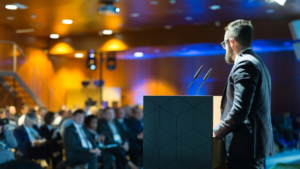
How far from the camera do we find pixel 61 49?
1166 cm

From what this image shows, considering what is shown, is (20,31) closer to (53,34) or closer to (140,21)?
(53,34)

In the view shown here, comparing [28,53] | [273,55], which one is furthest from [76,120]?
[273,55]

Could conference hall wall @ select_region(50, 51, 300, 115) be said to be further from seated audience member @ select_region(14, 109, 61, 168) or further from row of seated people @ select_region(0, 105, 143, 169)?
seated audience member @ select_region(14, 109, 61, 168)

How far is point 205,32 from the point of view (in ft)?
31.0

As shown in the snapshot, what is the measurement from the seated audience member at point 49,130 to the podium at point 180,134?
13.1 feet

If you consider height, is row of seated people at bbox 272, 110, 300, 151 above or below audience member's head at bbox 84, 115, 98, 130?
below

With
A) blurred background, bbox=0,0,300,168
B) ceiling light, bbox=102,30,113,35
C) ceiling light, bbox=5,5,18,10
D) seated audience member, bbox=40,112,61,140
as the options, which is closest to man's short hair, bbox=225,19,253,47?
seated audience member, bbox=40,112,61,140

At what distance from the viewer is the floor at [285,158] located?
6.94m

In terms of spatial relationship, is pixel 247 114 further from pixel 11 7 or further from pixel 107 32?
pixel 107 32

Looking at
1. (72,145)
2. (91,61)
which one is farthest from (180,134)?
(91,61)

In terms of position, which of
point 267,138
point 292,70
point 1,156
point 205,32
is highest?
point 205,32

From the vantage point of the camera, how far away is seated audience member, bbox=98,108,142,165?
5.75m

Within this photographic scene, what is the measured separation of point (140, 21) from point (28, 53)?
15.2ft

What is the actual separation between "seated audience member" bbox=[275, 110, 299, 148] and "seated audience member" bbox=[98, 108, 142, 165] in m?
4.84
